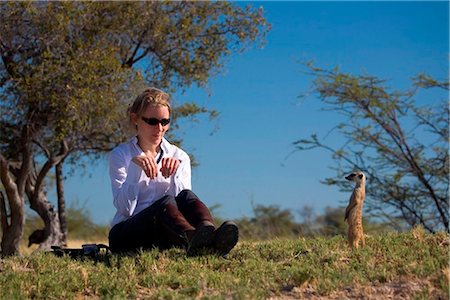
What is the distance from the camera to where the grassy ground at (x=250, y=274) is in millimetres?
4738

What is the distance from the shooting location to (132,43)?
15414 millimetres

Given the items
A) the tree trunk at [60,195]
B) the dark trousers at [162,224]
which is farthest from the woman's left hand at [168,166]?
the tree trunk at [60,195]

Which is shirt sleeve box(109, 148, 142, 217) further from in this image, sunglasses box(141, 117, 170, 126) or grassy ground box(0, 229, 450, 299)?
grassy ground box(0, 229, 450, 299)

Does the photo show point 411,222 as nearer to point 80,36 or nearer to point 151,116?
point 80,36

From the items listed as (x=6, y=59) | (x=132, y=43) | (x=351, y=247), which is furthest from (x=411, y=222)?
(x=351, y=247)

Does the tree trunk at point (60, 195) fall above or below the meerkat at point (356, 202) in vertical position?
above

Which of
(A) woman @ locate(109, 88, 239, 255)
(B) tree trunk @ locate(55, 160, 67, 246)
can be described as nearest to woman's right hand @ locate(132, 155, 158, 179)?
(A) woman @ locate(109, 88, 239, 255)

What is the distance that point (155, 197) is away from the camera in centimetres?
628

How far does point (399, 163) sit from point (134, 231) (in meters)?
11.6

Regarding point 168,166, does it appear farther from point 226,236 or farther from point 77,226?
point 77,226

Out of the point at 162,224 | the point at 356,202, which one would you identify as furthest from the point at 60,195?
the point at 356,202

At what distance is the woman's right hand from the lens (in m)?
5.79

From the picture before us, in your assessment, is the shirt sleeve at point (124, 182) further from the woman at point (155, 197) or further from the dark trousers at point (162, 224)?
the dark trousers at point (162, 224)

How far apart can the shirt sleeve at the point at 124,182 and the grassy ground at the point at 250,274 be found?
0.47 metres
